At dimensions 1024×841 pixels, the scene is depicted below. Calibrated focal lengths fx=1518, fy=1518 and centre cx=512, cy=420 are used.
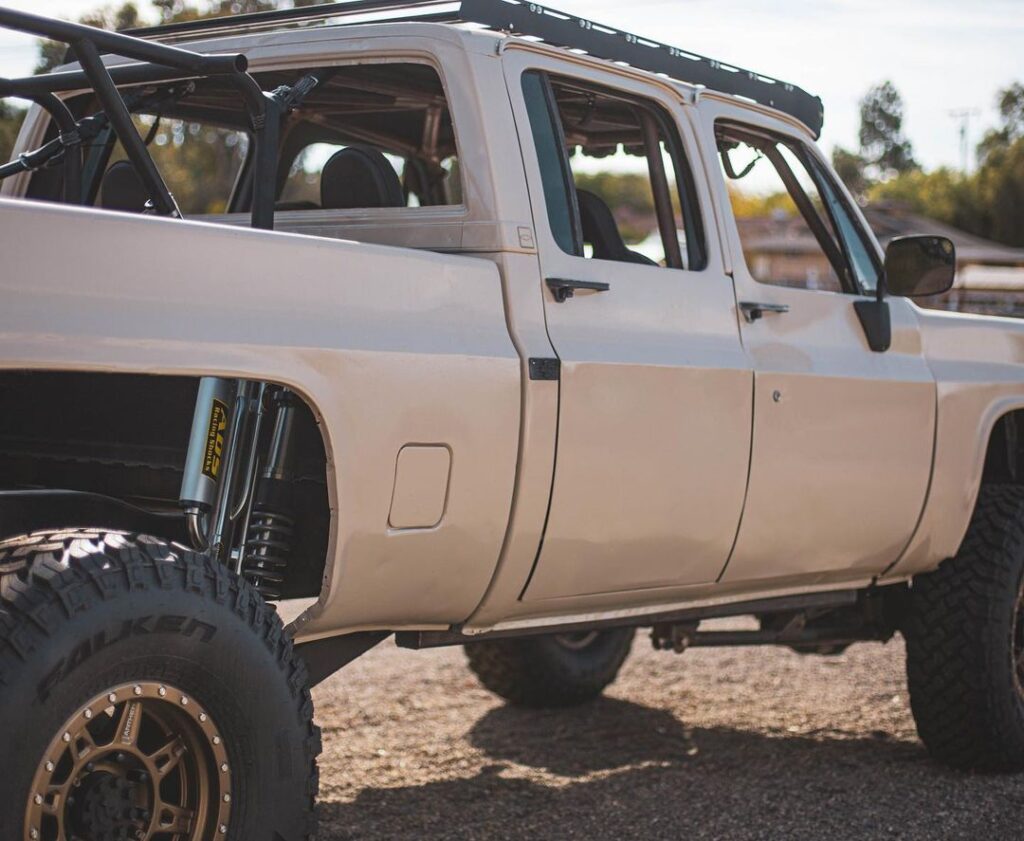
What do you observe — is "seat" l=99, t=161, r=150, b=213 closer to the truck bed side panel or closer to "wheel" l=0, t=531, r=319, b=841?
the truck bed side panel

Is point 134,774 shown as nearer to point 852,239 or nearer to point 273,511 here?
point 273,511

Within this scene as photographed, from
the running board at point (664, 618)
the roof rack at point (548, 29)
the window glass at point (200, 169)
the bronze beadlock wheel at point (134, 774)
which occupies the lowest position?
the bronze beadlock wheel at point (134, 774)

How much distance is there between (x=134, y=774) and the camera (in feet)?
8.71

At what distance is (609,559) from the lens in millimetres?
3795

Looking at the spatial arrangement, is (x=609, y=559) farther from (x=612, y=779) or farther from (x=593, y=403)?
(x=612, y=779)

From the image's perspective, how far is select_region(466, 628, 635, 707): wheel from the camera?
574 cm

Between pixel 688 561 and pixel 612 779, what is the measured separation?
1074 mm

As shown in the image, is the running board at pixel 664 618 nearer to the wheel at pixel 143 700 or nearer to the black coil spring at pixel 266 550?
the black coil spring at pixel 266 550

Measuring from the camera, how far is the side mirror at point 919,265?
179 inches

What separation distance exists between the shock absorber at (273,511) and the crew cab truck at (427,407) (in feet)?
0.04

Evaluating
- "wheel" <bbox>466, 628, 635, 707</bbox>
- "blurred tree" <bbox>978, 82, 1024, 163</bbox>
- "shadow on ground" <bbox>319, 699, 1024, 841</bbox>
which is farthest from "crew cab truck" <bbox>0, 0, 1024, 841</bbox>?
"blurred tree" <bbox>978, 82, 1024, 163</bbox>

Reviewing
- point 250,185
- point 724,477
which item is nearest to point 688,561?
point 724,477

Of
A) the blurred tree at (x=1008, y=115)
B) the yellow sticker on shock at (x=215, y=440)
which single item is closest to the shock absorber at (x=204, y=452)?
the yellow sticker on shock at (x=215, y=440)

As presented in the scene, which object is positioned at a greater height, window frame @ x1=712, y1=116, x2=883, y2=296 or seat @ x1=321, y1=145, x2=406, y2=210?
window frame @ x1=712, y1=116, x2=883, y2=296
